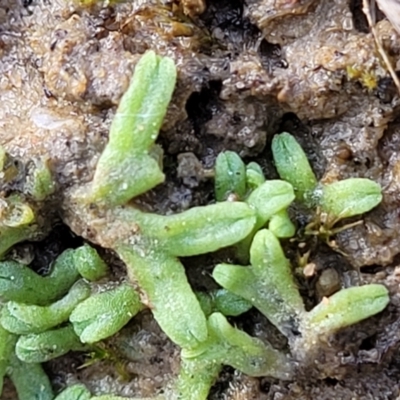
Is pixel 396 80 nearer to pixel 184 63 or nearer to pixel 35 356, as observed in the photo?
pixel 184 63

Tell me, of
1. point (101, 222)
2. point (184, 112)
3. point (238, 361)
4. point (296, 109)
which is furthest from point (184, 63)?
point (238, 361)

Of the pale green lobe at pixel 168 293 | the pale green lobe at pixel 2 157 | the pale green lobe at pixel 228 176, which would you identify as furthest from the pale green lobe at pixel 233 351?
the pale green lobe at pixel 2 157

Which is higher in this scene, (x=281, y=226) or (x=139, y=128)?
(x=139, y=128)

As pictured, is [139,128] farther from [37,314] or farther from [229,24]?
[37,314]

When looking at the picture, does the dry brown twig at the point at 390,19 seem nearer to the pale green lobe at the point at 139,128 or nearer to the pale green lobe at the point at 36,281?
the pale green lobe at the point at 139,128

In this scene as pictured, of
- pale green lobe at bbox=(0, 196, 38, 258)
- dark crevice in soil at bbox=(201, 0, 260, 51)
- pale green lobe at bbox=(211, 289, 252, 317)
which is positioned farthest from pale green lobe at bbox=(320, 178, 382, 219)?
pale green lobe at bbox=(0, 196, 38, 258)

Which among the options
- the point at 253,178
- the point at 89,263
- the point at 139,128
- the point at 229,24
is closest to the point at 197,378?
the point at 89,263
